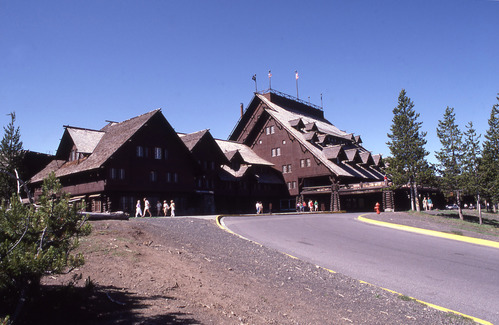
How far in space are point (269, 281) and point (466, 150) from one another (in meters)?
37.7

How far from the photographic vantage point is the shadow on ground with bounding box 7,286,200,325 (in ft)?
18.8

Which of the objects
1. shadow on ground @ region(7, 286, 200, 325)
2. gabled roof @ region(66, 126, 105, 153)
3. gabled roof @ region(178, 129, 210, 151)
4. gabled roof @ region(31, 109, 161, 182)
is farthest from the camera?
gabled roof @ region(178, 129, 210, 151)

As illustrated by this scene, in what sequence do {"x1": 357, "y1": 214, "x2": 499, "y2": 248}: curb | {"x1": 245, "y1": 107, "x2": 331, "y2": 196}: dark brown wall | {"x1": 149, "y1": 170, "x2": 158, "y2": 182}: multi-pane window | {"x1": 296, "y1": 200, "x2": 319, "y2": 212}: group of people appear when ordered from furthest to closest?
{"x1": 245, "y1": 107, "x2": 331, "y2": 196}: dark brown wall
{"x1": 296, "y1": 200, "x2": 319, "y2": 212}: group of people
{"x1": 149, "y1": 170, "x2": 158, "y2": 182}: multi-pane window
{"x1": 357, "y1": 214, "x2": 499, "y2": 248}: curb

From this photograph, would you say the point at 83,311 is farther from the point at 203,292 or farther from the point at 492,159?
the point at 492,159

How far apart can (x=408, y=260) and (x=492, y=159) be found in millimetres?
33090

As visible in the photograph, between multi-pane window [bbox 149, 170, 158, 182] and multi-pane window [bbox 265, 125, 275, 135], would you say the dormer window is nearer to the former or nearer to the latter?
multi-pane window [bbox 149, 170, 158, 182]

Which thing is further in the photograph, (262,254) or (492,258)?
(492,258)

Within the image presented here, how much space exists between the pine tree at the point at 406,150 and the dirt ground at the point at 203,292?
33703 millimetres

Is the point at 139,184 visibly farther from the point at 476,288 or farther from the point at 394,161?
the point at 476,288

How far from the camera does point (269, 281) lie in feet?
32.2

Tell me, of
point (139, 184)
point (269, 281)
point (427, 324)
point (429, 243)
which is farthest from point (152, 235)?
point (139, 184)

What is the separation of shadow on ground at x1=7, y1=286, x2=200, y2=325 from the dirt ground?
1 cm

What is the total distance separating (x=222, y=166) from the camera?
49.2 meters

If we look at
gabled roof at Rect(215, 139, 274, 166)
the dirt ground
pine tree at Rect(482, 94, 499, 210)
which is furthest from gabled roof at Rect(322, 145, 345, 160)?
the dirt ground
